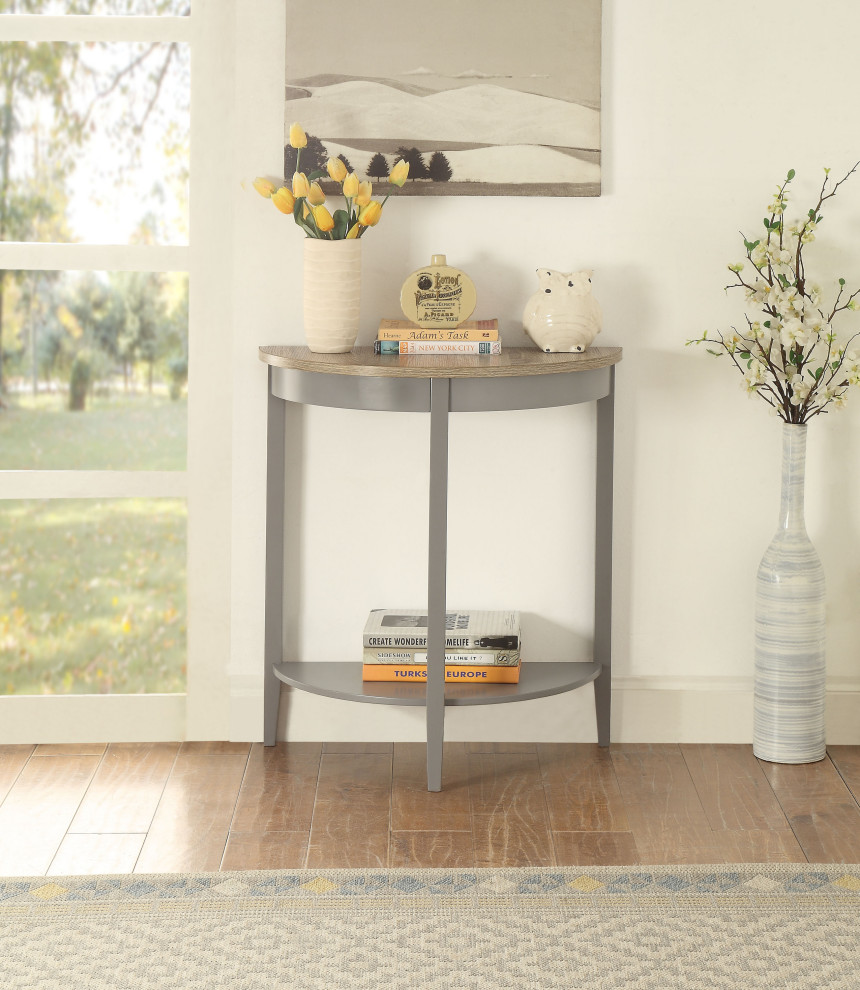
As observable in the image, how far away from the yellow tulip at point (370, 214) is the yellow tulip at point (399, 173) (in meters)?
0.08

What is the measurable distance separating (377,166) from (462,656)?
1142 mm

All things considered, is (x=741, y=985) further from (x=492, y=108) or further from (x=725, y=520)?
(x=492, y=108)

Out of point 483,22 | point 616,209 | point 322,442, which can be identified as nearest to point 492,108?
point 483,22

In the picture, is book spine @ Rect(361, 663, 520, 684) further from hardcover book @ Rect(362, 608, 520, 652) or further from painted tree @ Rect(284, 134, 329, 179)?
painted tree @ Rect(284, 134, 329, 179)

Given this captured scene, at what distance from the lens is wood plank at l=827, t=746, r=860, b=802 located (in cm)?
266

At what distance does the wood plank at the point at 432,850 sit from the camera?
2281 mm

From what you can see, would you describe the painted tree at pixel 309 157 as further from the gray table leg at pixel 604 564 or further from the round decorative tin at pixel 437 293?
the gray table leg at pixel 604 564

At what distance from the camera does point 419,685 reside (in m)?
2.70

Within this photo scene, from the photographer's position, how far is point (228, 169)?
2740 mm

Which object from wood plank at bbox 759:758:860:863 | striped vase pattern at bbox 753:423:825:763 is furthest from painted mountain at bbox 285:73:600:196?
wood plank at bbox 759:758:860:863

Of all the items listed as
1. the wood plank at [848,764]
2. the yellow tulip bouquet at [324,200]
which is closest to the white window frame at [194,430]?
the yellow tulip bouquet at [324,200]

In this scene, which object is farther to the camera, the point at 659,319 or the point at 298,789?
the point at 659,319

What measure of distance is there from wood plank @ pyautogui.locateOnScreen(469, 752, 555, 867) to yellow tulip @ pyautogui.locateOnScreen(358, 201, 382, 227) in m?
1.27

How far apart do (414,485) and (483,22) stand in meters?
1.08
